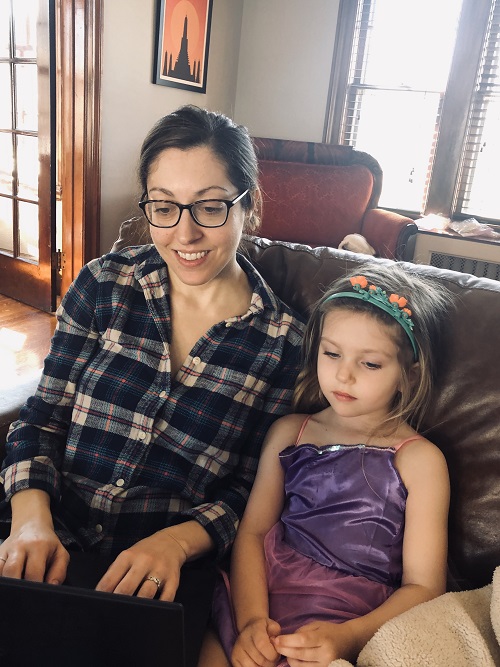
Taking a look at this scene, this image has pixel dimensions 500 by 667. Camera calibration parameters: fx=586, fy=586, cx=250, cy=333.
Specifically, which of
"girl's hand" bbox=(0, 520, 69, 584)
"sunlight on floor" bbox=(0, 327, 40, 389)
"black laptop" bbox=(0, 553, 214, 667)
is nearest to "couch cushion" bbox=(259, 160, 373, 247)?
"sunlight on floor" bbox=(0, 327, 40, 389)

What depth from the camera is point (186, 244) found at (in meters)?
1.08

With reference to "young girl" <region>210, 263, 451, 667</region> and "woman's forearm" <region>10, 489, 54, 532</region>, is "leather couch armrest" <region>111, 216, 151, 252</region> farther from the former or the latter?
"woman's forearm" <region>10, 489, 54, 532</region>

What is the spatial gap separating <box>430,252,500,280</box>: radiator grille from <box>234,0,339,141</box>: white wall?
134cm

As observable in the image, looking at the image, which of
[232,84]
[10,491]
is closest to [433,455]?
[10,491]

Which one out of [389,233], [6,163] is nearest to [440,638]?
[389,233]

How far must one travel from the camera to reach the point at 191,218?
107cm

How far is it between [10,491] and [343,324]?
26.2 inches

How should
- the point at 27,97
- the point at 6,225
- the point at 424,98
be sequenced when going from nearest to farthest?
the point at 27,97 → the point at 6,225 → the point at 424,98

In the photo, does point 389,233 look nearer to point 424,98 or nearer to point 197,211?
point 424,98

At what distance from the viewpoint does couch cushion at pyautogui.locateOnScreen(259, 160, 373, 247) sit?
3709 millimetres

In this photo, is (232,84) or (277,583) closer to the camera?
(277,583)

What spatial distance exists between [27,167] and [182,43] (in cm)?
127

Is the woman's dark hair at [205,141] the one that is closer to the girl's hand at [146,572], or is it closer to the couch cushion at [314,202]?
the girl's hand at [146,572]

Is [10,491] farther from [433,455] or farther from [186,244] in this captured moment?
[433,455]
